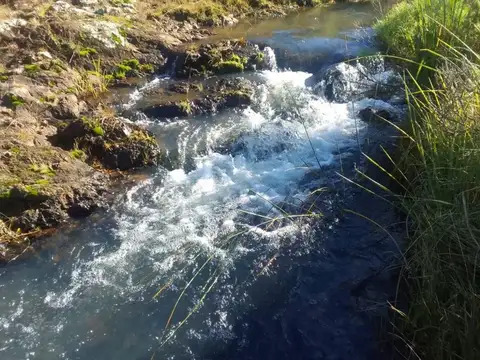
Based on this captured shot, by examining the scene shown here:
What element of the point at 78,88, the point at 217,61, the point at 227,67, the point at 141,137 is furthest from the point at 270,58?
the point at 141,137

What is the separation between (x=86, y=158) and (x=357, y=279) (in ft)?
13.4

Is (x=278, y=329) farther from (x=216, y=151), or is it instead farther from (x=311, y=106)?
(x=311, y=106)

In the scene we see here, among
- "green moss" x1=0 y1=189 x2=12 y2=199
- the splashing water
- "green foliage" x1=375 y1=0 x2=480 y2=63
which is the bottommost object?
the splashing water

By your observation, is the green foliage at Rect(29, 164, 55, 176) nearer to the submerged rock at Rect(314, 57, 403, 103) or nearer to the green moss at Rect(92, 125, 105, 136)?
the green moss at Rect(92, 125, 105, 136)

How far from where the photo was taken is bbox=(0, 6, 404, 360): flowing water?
3721mm

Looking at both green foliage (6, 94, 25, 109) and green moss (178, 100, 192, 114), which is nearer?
green foliage (6, 94, 25, 109)

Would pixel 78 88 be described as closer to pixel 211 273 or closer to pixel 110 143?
→ pixel 110 143

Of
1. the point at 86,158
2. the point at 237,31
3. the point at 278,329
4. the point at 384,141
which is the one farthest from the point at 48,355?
the point at 237,31

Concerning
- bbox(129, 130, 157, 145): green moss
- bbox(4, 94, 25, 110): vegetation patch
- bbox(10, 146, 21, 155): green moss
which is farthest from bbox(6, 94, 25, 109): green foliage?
bbox(129, 130, 157, 145): green moss

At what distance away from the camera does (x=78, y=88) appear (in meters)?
8.04

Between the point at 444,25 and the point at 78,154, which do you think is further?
the point at 78,154

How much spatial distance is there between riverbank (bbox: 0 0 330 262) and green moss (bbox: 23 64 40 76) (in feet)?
0.05

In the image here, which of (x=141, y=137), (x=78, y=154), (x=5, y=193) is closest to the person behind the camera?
(x=5, y=193)

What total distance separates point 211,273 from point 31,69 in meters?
5.61
